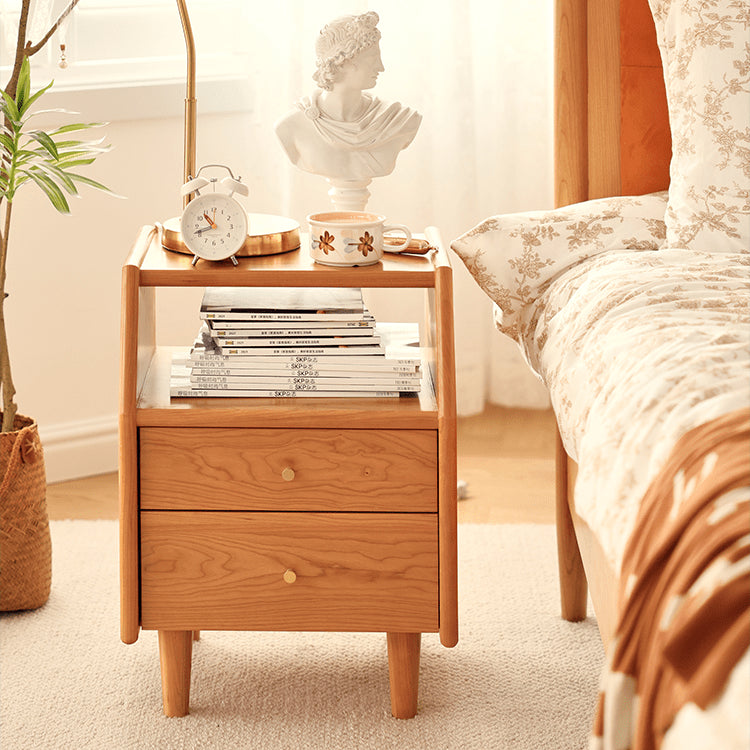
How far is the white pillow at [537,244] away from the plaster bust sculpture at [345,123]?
18 centimetres

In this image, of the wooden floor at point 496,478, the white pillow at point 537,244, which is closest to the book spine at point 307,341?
the white pillow at point 537,244

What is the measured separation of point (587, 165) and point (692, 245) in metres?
0.37

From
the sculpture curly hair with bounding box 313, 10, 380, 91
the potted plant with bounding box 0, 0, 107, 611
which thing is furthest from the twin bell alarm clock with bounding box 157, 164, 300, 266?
the potted plant with bounding box 0, 0, 107, 611

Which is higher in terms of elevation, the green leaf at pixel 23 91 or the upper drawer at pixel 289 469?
the green leaf at pixel 23 91

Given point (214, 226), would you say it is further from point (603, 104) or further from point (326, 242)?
point (603, 104)

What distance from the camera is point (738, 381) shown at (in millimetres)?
981

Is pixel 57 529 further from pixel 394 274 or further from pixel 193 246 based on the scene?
pixel 394 274

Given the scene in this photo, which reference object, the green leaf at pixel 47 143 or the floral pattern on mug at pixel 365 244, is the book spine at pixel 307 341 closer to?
the floral pattern on mug at pixel 365 244

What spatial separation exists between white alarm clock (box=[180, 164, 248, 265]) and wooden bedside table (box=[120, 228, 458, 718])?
0.08ft

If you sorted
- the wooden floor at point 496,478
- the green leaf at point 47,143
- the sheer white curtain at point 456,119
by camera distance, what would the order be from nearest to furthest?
the green leaf at point 47,143, the wooden floor at point 496,478, the sheer white curtain at point 456,119

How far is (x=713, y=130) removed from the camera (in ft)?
4.75

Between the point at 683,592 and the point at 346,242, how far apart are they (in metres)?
0.73

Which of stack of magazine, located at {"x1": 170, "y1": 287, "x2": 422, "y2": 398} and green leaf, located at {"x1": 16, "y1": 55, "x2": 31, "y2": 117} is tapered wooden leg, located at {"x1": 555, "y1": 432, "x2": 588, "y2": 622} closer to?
stack of magazine, located at {"x1": 170, "y1": 287, "x2": 422, "y2": 398}

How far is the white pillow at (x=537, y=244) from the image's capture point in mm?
1529
